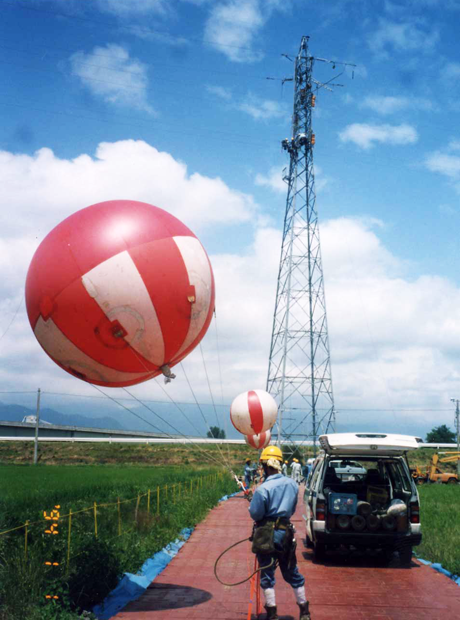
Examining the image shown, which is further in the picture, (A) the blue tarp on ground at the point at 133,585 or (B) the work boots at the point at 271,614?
(A) the blue tarp on ground at the point at 133,585

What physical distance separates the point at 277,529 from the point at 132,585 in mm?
2541

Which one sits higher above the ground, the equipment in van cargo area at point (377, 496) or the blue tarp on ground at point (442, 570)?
the equipment in van cargo area at point (377, 496)

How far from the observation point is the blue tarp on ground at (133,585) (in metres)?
7.30

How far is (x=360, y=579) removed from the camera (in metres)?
9.30

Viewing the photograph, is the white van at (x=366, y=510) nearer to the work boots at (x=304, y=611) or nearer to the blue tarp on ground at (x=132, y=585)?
the blue tarp on ground at (x=132, y=585)

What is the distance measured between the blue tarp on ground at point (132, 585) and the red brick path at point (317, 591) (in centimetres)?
12

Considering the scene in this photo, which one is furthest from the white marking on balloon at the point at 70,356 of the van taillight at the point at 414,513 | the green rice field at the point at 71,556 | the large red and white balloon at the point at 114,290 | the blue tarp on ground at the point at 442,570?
→ the blue tarp on ground at the point at 442,570


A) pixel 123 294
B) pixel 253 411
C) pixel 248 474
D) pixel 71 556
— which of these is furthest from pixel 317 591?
pixel 248 474

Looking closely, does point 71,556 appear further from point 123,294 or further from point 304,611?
point 123,294

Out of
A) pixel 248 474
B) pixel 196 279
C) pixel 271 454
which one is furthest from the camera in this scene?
pixel 248 474

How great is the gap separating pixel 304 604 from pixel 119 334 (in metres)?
3.73

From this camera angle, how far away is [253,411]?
2164cm

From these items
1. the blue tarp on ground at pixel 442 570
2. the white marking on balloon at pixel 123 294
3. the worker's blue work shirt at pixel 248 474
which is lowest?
the worker's blue work shirt at pixel 248 474

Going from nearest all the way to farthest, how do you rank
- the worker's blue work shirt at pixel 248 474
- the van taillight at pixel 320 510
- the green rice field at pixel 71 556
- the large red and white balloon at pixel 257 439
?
1. the green rice field at pixel 71 556
2. the van taillight at pixel 320 510
3. the large red and white balloon at pixel 257 439
4. the worker's blue work shirt at pixel 248 474
